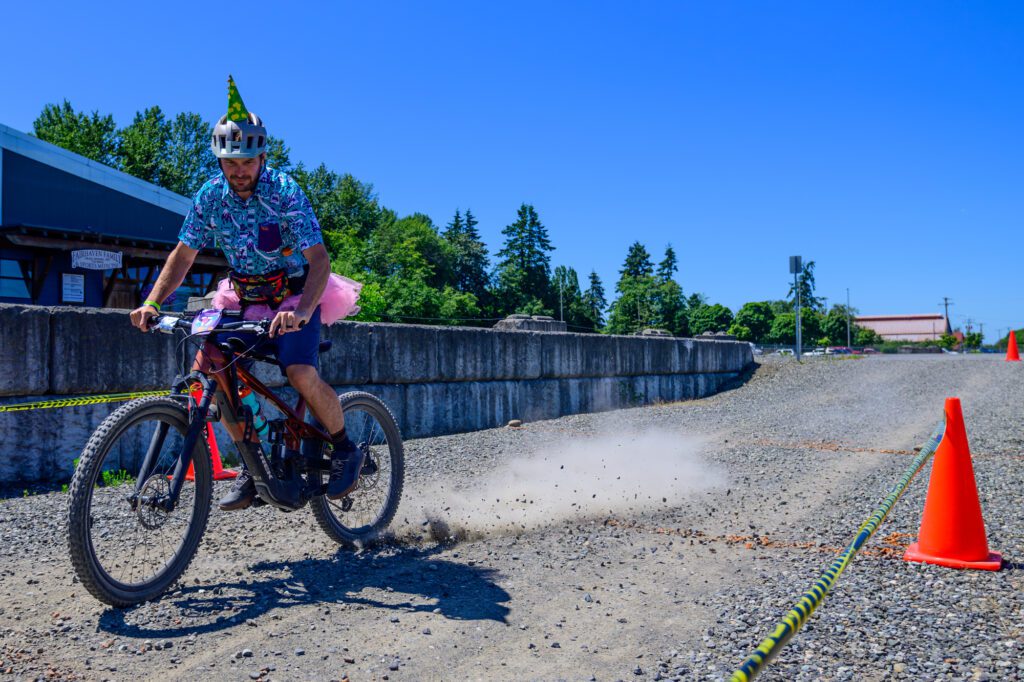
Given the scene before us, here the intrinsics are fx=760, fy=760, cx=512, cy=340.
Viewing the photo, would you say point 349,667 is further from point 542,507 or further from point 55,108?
point 55,108

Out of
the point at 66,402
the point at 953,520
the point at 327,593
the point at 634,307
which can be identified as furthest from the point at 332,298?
the point at 634,307

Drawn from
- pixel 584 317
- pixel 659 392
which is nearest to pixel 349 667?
pixel 659 392

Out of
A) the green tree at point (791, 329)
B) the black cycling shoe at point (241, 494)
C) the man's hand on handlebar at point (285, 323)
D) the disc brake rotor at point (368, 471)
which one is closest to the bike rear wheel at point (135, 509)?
A: the black cycling shoe at point (241, 494)

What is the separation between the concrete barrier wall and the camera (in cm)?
588

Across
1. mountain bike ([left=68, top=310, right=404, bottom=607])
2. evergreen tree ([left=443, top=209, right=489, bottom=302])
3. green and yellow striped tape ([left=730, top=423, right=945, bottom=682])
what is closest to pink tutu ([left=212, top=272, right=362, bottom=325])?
mountain bike ([left=68, top=310, right=404, bottom=607])

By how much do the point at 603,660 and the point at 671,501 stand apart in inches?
118

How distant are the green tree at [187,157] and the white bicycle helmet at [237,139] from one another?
62686 millimetres

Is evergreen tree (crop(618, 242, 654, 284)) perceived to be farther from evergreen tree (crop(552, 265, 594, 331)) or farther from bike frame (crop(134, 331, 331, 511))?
Answer: bike frame (crop(134, 331, 331, 511))

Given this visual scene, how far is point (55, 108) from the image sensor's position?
59.2 metres

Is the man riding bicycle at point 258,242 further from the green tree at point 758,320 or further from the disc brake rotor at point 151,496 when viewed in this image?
the green tree at point 758,320

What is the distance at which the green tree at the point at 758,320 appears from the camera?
118 meters

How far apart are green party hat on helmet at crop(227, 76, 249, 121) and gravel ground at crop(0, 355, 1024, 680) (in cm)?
219

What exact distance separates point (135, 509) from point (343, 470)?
1057 mm

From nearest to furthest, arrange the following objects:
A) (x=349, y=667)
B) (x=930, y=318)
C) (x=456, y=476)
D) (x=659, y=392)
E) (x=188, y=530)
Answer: (x=349, y=667), (x=188, y=530), (x=456, y=476), (x=659, y=392), (x=930, y=318)
